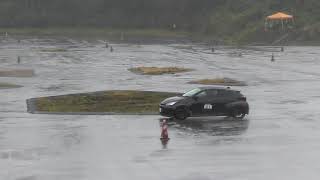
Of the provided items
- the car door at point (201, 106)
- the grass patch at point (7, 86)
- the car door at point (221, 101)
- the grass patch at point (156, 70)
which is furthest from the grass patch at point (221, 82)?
the car door at point (201, 106)

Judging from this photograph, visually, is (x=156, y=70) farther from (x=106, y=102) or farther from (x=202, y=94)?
(x=202, y=94)

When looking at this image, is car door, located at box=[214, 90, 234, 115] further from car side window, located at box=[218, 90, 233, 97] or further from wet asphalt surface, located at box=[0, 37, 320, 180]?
wet asphalt surface, located at box=[0, 37, 320, 180]

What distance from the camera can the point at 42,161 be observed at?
19.4 metres

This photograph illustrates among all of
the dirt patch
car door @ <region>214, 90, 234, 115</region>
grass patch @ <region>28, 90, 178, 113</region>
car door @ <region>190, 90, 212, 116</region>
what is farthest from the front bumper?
the dirt patch

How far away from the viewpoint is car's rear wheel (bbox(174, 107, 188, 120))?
28797 mm

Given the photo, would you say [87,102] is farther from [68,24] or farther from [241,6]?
→ [68,24]

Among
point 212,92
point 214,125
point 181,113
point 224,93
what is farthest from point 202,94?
point 214,125

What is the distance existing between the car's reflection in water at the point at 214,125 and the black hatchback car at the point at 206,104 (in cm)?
32

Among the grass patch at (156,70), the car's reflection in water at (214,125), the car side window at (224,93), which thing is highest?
the car side window at (224,93)

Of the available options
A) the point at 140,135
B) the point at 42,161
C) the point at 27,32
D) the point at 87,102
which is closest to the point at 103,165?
the point at 42,161

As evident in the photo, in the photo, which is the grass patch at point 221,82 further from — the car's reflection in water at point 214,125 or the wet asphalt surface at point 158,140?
the car's reflection in water at point 214,125

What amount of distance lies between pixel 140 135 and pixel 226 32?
3534 inches

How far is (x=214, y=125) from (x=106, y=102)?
8848 mm

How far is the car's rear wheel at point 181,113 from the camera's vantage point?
Answer: 28.8 m
